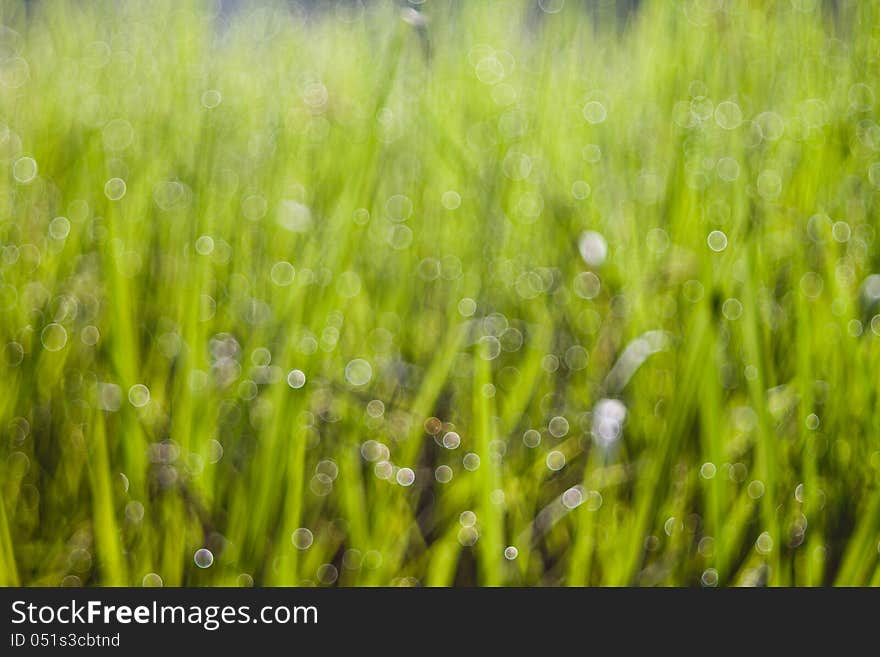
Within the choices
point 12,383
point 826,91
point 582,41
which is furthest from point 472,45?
point 12,383

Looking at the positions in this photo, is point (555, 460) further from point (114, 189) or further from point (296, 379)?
point (114, 189)

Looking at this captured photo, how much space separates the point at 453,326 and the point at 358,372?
84 mm

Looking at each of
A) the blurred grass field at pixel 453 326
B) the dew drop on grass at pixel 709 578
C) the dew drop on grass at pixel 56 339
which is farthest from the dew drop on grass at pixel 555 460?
the dew drop on grass at pixel 56 339

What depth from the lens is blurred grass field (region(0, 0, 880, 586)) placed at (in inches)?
18.5

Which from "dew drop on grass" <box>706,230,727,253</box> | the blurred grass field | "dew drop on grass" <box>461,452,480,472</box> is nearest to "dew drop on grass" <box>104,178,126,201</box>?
the blurred grass field

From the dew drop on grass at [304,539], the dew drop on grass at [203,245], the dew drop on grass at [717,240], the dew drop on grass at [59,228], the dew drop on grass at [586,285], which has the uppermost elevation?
the dew drop on grass at [717,240]

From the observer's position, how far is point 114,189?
648 millimetres

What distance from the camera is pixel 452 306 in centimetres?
64

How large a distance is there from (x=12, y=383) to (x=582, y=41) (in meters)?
0.99

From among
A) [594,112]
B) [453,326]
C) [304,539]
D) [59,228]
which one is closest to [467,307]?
[453,326]

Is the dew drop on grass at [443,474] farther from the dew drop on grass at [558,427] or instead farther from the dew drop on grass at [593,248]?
the dew drop on grass at [593,248]

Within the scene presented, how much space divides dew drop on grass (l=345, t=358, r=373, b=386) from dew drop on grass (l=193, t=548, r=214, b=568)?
0.18 meters

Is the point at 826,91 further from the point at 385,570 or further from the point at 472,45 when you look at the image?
the point at 385,570

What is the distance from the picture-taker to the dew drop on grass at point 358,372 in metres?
0.61
